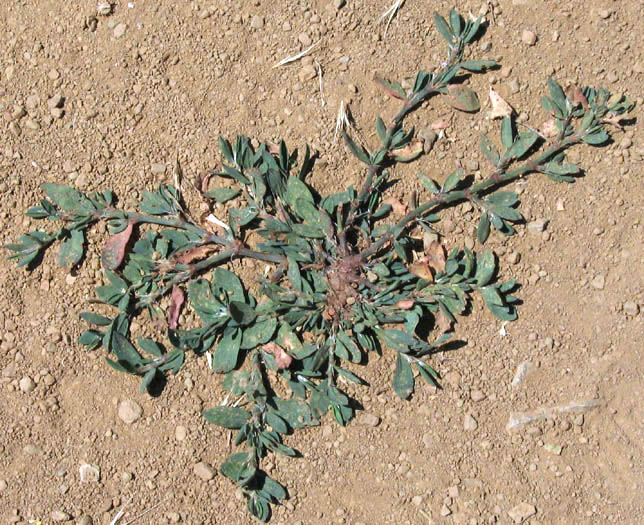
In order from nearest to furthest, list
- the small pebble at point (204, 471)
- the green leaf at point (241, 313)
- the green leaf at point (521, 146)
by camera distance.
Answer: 1. the green leaf at point (241, 313)
2. the green leaf at point (521, 146)
3. the small pebble at point (204, 471)

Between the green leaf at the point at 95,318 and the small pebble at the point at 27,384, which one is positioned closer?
the green leaf at the point at 95,318

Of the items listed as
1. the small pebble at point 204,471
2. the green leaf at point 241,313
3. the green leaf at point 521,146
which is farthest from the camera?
the small pebble at point 204,471

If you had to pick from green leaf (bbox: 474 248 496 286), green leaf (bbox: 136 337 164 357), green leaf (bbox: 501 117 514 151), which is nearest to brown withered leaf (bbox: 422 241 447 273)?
green leaf (bbox: 474 248 496 286)

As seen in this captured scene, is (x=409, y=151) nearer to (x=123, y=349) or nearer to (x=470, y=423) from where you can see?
(x=470, y=423)

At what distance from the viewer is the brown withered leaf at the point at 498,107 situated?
282 centimetres

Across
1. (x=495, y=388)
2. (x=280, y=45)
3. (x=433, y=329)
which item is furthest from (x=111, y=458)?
(x=280, y=45)

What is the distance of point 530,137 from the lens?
108 inches

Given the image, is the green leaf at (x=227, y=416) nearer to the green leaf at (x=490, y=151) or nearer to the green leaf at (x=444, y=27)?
the green leaf at (x=490, y=151)

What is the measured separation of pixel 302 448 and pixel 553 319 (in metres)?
1.16

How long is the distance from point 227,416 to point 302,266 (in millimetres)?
672

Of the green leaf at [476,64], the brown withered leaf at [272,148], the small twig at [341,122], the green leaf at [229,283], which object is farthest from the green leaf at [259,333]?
the green leaf at [476,64]

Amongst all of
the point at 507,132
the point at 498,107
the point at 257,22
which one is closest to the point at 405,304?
the point at 507,132

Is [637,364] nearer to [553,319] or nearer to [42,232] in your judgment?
[553,319]

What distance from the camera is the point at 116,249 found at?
9.21 feet
